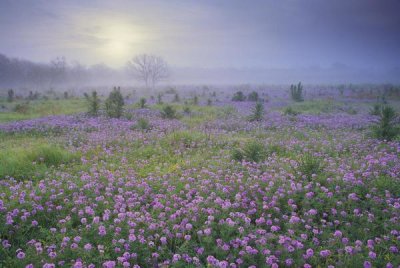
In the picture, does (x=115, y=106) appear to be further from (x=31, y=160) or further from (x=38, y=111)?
(x=31, y=160)

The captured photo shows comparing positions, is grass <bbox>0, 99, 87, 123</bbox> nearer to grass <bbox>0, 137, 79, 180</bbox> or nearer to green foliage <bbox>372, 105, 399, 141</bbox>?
grass <bbox>0, 137, 79, 180</bbox>

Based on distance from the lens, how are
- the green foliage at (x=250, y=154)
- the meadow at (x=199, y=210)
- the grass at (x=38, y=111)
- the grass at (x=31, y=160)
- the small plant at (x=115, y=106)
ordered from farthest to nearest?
the grass at (x=38, y=111) < the small plant at (x=115, y=106) < the green foliage at (x=250, y=154) < the grass at (x=31, y=160) < the meadow at (x=199, y=210)

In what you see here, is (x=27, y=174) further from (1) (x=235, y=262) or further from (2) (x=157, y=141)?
(1) (x=235, y=262)

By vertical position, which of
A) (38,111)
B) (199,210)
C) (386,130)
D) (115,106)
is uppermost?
(115,106)

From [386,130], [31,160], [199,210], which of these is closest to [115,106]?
[31,160]

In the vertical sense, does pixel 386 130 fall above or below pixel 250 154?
above

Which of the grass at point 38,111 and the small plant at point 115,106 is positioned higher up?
the small plant at point 115,106

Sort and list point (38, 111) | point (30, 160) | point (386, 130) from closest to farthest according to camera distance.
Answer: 1. point (30, 160)
2. point (386, 130)
3. point (38, 111)

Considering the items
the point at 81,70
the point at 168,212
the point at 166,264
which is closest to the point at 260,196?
the point at 168,212

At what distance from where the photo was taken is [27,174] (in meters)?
7.49

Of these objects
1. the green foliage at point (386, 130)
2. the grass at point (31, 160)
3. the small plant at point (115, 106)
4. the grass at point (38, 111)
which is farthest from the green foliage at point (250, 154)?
the grass at point (38, 111)

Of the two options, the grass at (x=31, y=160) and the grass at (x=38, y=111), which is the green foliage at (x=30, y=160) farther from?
the grass at (x=38, y=111)

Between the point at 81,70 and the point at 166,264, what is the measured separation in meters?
157

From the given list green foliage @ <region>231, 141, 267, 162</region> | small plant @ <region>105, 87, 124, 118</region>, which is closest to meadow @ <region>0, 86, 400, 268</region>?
green foliage @ <region>231, 141, 267, 162</region>
